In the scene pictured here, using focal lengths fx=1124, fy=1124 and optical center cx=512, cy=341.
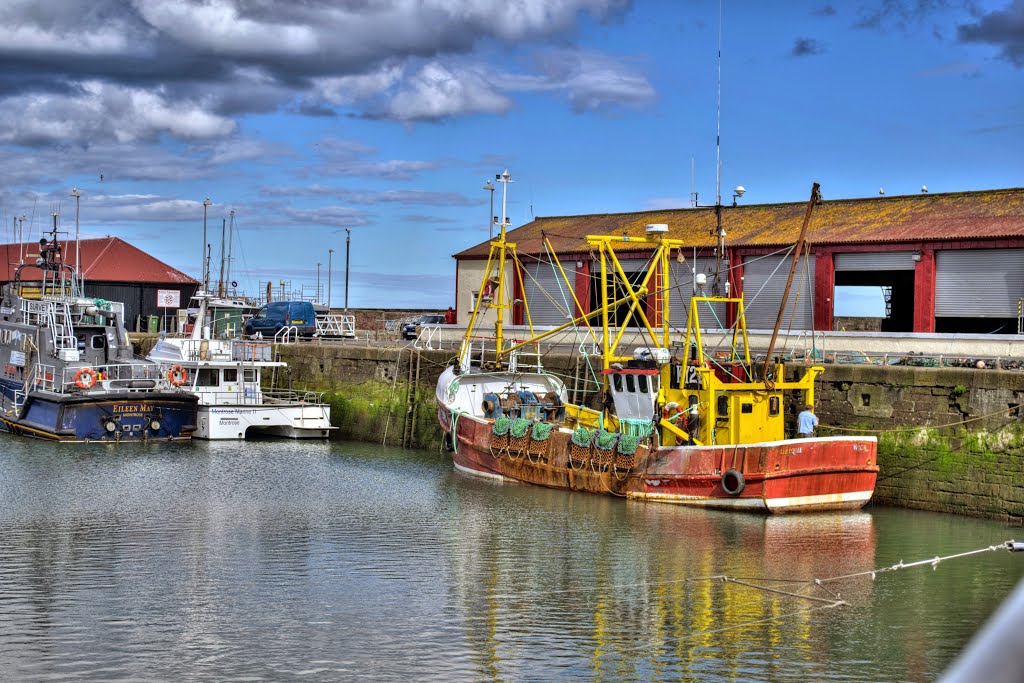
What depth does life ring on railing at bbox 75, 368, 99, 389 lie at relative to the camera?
3153 centimetres

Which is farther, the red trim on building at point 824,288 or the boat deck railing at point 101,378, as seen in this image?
the boat deck railing at point 101,378

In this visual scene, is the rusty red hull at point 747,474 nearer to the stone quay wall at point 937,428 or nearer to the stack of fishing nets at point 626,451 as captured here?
the stack of fishing nets at point 626,451

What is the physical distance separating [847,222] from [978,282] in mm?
4927

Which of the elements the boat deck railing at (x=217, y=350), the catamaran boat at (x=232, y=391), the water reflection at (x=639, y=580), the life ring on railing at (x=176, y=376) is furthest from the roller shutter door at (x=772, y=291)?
the life ring on railing at (x=176, y=376)

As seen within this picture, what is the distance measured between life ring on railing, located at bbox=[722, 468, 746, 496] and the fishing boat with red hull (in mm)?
19

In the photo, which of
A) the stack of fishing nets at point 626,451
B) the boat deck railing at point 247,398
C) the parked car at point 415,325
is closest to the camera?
the stack of fishing nets at point 626,451

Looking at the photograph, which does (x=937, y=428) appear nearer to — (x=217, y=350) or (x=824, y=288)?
(x=824, y=288)

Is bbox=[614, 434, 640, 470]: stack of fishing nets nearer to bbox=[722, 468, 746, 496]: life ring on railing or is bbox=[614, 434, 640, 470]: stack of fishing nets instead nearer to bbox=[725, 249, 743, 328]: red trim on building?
bbox=[722, 468, 746, 496]: life ring on railing

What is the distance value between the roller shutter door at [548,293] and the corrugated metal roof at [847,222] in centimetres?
84

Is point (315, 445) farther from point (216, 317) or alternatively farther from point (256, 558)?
point (256, 558)

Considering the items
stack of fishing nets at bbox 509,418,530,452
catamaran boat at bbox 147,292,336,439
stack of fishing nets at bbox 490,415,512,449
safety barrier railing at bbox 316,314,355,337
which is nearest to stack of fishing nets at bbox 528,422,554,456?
stack of fishing nets at bbox 509,418,530,452

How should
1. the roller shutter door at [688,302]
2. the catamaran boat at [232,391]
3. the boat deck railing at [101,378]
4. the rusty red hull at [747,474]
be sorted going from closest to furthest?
the rusty red hull at [747,474], the boat deck railing at [101,378], the roller shutter door at [688,302], the catamaran boat at [232,391]

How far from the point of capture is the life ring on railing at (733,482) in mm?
20953

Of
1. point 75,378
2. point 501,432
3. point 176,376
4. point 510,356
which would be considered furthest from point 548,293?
point 75,378
